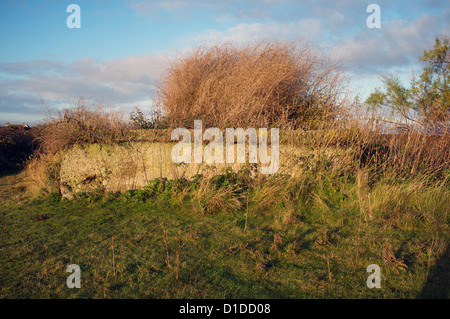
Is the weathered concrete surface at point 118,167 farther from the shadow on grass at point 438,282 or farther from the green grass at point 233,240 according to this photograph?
the shadow on grass at point 438,282

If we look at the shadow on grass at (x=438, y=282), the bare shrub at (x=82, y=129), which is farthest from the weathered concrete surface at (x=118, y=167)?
the shadow on grass at (x=438, y=282)

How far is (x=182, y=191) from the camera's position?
541cm

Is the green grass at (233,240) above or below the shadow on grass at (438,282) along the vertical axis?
above

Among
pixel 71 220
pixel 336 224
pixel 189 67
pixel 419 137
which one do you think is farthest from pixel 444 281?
pixel 189 67

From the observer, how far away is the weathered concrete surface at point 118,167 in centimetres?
573

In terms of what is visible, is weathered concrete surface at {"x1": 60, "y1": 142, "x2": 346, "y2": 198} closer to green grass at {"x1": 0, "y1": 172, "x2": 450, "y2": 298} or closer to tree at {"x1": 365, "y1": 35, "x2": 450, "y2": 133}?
green grass at {"x1": 0, "y1": 172, "x2": 450, "y2": 298}

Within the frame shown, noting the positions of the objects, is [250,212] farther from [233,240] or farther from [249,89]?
[249,89]

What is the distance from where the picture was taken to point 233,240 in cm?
385

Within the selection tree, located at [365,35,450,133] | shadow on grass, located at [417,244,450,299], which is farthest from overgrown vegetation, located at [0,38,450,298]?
tree, located at [365,35,450,133]

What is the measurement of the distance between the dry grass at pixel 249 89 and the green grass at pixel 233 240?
67.2 inches

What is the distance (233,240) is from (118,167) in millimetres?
3211
